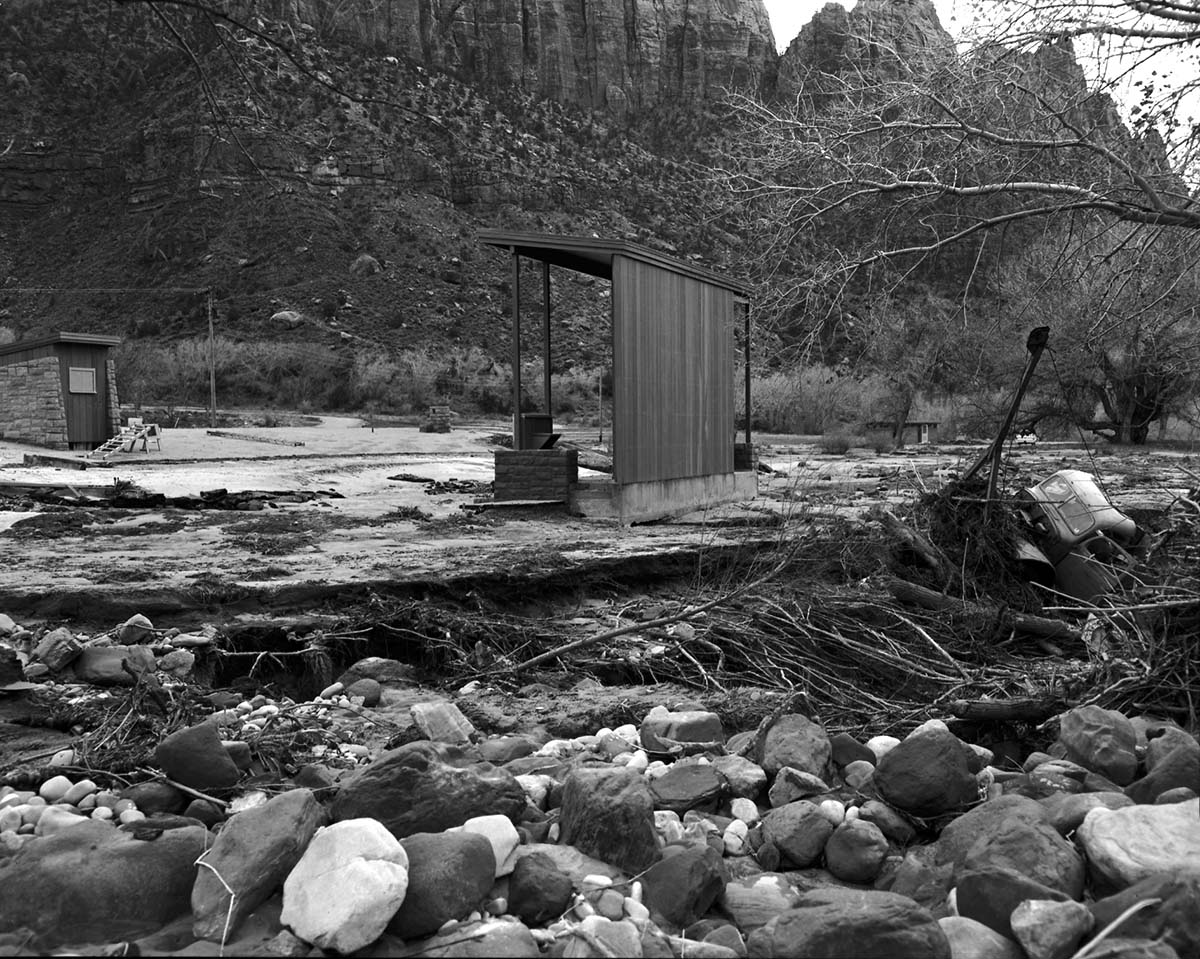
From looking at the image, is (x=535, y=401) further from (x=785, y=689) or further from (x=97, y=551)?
(x=785, y=689)

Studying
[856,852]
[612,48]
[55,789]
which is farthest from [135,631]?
[612,48]

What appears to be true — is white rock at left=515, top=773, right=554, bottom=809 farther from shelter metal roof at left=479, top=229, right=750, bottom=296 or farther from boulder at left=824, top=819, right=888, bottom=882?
shelter metal roof at left=479, top=229, right=750, bottom=296

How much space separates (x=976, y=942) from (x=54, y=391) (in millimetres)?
24297

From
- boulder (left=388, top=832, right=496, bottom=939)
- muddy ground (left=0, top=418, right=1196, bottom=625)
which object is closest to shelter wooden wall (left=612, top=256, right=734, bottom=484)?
muddy ground (left=0, top=418, right=1196, bottom=625)

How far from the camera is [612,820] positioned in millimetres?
3635

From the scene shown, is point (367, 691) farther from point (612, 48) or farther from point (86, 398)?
point (612, 48)

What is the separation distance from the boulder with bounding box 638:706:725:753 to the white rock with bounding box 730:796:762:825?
695 millimetres

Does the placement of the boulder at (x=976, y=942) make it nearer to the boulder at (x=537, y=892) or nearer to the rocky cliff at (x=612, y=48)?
the boulder at (x=537, y=892)

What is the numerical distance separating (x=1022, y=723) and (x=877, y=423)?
109ft

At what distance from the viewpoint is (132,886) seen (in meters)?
3.23

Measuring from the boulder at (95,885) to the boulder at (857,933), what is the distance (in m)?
1.85

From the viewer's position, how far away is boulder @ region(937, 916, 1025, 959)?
9.84 ft

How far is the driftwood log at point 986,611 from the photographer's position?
6.35 metres

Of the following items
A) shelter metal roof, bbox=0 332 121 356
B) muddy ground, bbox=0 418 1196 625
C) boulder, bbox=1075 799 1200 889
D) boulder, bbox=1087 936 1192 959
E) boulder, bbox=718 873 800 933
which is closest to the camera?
boulder, bbox=1087 936 1192 959
